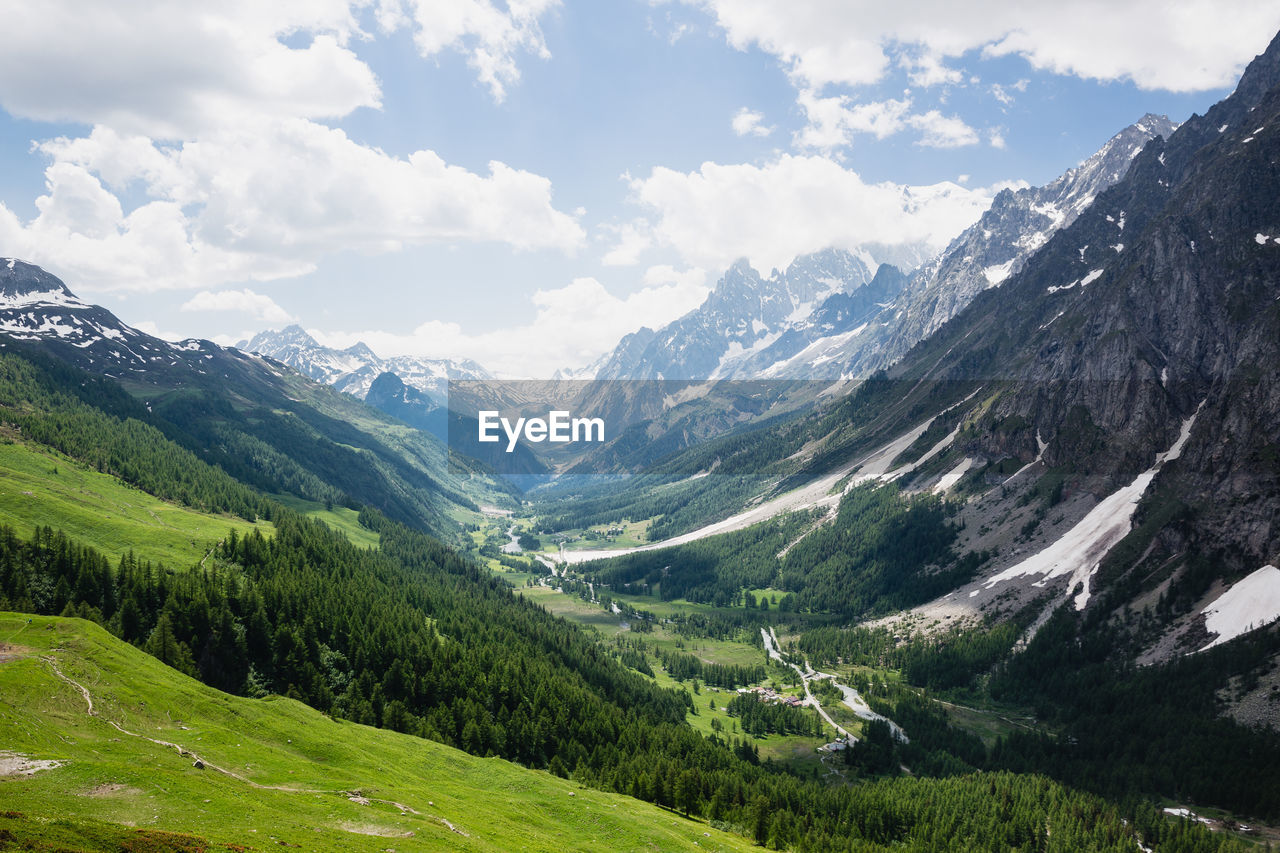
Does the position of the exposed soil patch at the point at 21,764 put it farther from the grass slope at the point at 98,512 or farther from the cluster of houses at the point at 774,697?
the cluster of houses at the point at 774,697

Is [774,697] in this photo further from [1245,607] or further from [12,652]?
[12,652]

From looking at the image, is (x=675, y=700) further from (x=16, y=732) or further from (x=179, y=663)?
(x=16, y=732)

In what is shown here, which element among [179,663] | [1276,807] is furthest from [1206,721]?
[179,663]

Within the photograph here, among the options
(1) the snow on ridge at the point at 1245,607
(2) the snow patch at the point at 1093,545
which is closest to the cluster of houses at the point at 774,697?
(2) the snow patch at the point at 1093,545

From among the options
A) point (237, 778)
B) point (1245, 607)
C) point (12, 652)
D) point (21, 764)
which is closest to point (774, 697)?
point (1245, 607)

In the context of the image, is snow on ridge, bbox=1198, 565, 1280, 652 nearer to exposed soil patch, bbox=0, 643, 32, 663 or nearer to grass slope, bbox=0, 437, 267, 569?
exposed soil patch, bbox=0, 643, 32, 663

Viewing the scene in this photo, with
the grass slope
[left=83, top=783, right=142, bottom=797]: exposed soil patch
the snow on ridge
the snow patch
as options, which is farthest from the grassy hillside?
the snow patch
